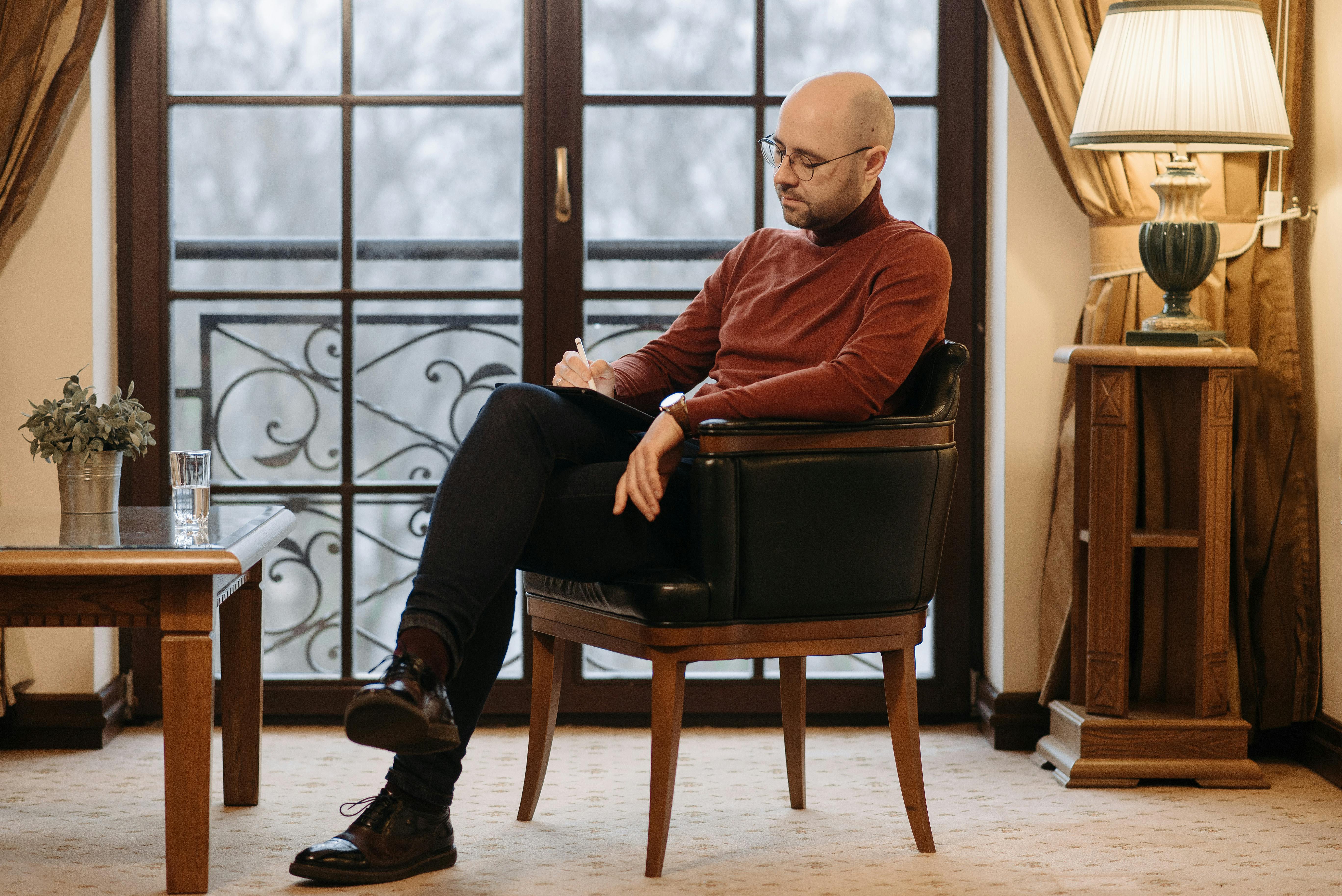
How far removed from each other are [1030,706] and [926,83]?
1.44 m

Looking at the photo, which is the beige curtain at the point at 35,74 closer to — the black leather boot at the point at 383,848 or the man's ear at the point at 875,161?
the black leather boot at the point at 383,848

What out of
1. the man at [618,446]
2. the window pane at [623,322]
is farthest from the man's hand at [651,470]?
the window pane at [623,322]

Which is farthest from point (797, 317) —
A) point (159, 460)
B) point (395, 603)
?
point (159, 460)

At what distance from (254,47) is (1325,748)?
2.77m

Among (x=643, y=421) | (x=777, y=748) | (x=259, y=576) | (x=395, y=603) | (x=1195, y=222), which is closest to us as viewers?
(x=643, y=421)

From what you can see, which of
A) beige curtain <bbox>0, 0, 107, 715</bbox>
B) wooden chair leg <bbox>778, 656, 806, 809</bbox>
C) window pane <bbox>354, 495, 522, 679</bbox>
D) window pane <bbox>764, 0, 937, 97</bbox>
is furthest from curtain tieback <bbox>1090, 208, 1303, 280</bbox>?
beige curtain <bbox>0, 0, 107, 715</bbox>

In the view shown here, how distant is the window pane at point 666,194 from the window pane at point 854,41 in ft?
0.51

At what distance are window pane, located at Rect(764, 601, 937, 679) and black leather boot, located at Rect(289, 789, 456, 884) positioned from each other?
1228mm

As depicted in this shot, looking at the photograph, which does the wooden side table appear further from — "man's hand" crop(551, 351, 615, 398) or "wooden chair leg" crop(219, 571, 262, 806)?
"wooden chair leg" crop(219, 571, 262, 806)

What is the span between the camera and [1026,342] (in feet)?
9.42

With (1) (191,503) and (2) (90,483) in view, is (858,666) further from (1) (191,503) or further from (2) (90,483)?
(2) (90,483)

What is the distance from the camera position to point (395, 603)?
3084 mm

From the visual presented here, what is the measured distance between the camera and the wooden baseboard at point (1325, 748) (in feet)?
8.36

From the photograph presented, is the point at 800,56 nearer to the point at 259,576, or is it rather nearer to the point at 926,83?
the point at 926,83
